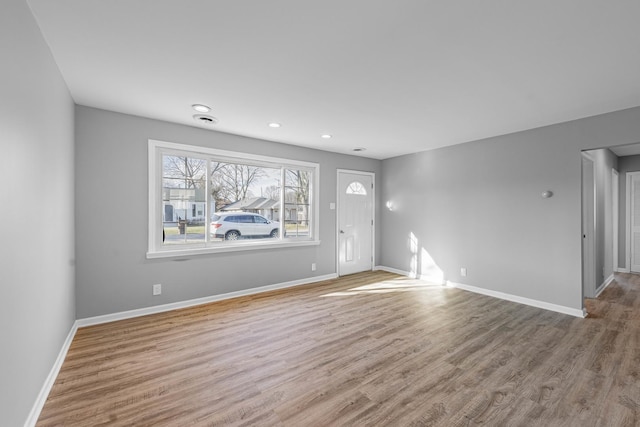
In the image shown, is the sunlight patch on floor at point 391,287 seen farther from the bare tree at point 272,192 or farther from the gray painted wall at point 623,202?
the gray painted wall at point 623,202

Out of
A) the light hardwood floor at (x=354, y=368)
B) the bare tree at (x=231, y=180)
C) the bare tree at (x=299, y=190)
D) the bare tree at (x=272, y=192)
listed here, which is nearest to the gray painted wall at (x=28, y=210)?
the light hardwood floor at (x=354, y=368)

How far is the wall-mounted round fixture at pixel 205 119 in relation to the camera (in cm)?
335

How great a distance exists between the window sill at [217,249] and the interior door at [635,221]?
6.45 metres

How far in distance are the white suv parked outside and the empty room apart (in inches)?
1.3

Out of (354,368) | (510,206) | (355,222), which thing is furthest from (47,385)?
(510,206)

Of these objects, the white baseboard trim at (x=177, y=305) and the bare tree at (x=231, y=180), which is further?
the bare tree at (x=231, y=180)

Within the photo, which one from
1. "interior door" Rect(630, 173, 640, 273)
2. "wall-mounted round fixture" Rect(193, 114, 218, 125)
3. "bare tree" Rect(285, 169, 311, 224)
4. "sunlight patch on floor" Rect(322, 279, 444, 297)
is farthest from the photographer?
"interior door" Rect(630, 173, 640, 273)

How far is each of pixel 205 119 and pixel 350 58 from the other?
7.01ft

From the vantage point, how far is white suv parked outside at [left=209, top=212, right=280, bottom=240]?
4051mm

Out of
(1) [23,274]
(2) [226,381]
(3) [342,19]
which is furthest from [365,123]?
(1) [23,274]

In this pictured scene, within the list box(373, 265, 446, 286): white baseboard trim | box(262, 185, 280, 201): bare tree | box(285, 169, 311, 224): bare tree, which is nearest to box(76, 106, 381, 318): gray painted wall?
box(262, 185, 280, 201): bare tree

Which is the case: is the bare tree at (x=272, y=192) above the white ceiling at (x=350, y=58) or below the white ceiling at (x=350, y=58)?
below

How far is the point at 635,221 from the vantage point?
5.43 meters

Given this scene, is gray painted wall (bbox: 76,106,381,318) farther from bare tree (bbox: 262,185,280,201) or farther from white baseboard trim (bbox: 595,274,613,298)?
white baseboard trim (bbox: 595,274,613,298)
